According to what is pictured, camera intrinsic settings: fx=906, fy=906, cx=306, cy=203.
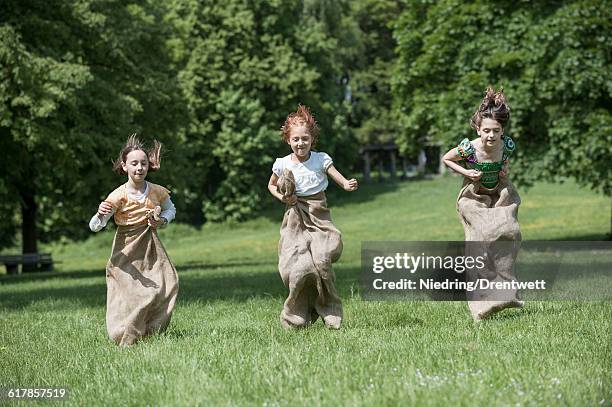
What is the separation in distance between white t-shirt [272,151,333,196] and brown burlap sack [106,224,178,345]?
151cm

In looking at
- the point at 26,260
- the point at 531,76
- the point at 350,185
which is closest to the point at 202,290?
the point at 350,185

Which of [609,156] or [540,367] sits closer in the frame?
[540,367]

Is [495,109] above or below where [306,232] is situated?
above

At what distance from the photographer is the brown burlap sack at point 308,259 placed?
357 inches

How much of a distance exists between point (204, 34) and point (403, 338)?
46.5 metres

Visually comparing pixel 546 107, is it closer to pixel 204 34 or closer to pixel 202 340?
pixel 202 340

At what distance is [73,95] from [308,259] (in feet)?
46.1

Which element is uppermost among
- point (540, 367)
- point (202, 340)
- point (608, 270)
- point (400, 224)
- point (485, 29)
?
point (485, 29)

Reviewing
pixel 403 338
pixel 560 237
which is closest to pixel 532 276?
pixel 403 338

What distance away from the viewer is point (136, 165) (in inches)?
362

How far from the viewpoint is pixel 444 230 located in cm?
4141

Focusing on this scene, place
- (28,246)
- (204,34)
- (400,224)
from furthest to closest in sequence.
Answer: (204,34) < (400,224) < (28,246)

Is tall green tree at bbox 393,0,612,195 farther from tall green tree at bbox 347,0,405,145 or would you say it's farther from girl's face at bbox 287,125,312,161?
tall green tree at bbox 347,0,405,145

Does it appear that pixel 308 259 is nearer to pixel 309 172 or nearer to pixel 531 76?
pixel 309 172
